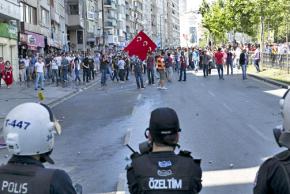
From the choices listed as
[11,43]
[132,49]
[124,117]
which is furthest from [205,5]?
[124,117]

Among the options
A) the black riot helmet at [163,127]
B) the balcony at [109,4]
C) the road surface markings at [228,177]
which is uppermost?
the balcony at [109,4]

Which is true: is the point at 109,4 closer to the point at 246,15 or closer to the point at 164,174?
the point at 246,15

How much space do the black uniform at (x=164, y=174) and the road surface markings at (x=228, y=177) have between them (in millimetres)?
4875

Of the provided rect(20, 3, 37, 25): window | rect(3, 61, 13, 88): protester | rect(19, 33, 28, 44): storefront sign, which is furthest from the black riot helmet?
rect(20, 3, 37, 25): window

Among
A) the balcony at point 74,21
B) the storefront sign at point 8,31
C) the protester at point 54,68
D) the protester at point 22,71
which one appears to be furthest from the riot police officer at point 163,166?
the balcony at point 74,21

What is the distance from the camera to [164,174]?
11.4ft

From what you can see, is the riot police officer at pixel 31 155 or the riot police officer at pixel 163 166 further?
the riot police officer at pixel 163 166

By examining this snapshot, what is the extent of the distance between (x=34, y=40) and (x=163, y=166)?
4840 centimetres

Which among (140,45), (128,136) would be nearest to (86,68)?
(140,45)

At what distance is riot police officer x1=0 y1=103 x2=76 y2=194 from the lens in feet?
10.0

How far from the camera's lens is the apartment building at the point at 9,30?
37.9 meters

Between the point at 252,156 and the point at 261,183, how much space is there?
24.3ft

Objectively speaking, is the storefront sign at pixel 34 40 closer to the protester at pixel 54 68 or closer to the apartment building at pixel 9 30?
the apartment building at pixel 9 30

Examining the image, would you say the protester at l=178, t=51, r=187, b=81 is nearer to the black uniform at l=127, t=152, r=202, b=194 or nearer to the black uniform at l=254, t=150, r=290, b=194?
the black uniform at l=127, t=152, r=202, b=194
